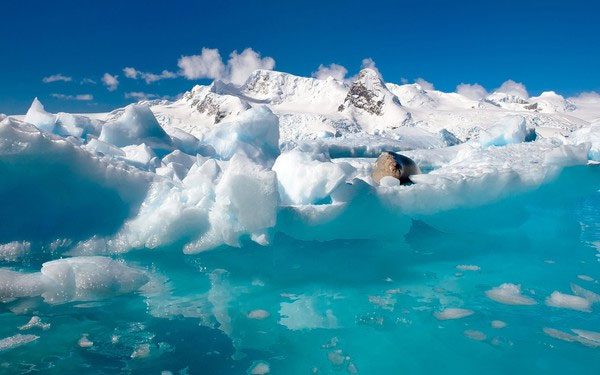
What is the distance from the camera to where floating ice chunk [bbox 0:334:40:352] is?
9.12 ft

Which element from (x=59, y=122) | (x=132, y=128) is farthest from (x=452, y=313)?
(x=59, y=122)

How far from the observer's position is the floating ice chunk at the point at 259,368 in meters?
2.66

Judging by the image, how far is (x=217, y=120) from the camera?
79.1 metres

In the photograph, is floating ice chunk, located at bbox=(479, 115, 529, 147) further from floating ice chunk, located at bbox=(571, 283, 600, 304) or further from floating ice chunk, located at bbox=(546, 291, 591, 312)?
floating ice chunk, located at bbox=(546, 291, 591, 312)

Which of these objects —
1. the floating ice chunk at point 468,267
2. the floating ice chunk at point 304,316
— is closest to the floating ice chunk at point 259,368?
the floating ice chunk at point 304,316

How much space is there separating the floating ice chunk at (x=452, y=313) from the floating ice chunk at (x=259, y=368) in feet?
4.61

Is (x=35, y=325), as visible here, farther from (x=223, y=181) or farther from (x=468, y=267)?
(x=468, y=267)

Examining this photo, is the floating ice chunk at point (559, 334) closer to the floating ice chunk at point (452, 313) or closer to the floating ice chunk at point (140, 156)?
the floating ice chunk at point (452, 313)

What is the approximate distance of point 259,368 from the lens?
270 cm

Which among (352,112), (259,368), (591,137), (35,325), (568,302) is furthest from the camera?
(352,112)

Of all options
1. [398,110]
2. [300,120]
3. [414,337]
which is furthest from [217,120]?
[414,337]

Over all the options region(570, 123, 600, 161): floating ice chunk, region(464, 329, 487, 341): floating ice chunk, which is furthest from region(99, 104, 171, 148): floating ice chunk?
region(570, 123, 600, 161): floating ice chunk

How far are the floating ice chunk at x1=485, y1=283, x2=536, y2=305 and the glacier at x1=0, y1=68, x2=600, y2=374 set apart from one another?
0.08 feet

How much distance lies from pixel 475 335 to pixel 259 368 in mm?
1492
